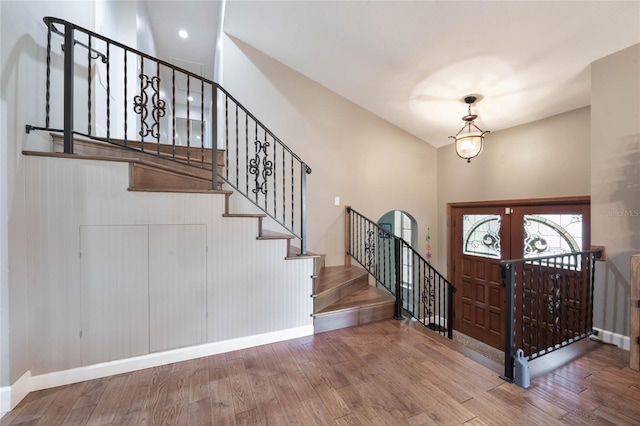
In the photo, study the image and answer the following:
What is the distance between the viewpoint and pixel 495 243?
4.41 m

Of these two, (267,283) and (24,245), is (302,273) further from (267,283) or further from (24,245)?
(24,245)

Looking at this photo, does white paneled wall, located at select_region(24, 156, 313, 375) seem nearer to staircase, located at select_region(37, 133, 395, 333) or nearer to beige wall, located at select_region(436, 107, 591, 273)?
staircase, located at select_region(37, 133, 395, 333)

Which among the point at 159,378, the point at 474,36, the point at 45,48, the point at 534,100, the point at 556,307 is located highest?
the point at 474,36

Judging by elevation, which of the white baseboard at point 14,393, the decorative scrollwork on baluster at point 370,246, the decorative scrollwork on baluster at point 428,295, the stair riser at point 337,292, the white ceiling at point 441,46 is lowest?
the decorative scrollwork on baluster at point 428,295

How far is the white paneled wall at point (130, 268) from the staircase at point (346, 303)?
436 millimetres

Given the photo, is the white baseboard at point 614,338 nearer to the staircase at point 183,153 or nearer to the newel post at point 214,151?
the staircase at point 183,153

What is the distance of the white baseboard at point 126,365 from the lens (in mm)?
1685

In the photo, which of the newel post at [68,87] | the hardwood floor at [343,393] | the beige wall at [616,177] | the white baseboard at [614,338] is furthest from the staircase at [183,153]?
the beige wall at [616,177]

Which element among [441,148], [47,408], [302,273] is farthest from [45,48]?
[441,148]

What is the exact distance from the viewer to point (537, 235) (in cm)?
392

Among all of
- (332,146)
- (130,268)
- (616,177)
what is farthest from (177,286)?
(616,177)

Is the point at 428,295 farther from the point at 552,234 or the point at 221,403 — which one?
the point at 221,403

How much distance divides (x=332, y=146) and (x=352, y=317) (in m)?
2.68

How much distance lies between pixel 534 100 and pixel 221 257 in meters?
4.30
